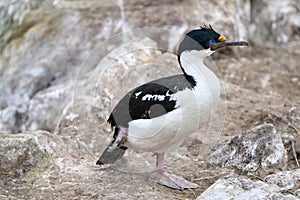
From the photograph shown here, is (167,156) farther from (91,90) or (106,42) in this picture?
(106,42)

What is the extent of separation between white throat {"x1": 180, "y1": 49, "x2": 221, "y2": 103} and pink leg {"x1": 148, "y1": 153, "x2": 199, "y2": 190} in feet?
2.37

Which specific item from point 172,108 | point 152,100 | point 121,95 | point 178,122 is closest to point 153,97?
point 152,100

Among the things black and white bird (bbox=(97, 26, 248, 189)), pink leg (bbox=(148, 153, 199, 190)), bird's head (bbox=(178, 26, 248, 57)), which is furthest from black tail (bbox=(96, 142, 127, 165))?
bird's head (bbox=(178, 26, 248, 57))

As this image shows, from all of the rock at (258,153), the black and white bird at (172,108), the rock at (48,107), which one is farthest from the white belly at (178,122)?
the rock at (48,107)

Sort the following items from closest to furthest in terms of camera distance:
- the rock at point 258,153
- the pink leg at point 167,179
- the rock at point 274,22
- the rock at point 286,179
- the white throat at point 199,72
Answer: the rock at point 286,179, the white throat at point 199,72, the pink leg at point 167,179, the rock at point 258,153, the rock at point 274,22

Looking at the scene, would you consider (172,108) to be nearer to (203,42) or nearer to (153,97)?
(153,97)

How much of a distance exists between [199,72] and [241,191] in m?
1.01

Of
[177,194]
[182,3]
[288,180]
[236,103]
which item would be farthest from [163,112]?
[182,3]

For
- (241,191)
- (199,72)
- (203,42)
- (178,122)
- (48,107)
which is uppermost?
(203,42)

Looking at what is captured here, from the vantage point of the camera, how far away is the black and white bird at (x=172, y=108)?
465 cm

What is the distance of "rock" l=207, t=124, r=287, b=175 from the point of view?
521 centimetres

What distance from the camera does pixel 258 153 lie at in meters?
5.25

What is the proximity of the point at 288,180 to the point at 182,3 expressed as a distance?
5248mm

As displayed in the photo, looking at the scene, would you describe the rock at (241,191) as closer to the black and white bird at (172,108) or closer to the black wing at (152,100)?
the black and white bird at (172,108)
